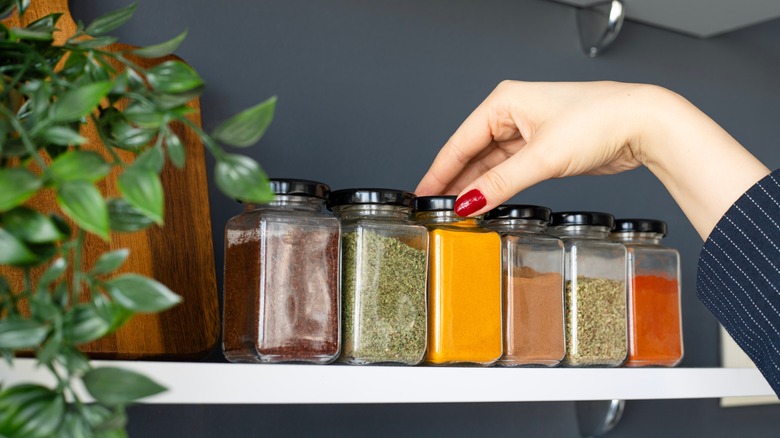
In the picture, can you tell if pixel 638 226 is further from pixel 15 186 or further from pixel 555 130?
pixel 15 186

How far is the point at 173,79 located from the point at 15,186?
127mm

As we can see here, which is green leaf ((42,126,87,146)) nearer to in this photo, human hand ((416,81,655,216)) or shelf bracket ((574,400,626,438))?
human hand ((416,81,655,216))

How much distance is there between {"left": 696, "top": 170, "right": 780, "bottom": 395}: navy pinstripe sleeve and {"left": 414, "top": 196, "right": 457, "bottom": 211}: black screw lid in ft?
0.92

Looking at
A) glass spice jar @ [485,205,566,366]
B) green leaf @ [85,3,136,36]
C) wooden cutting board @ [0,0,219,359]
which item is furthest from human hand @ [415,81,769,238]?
green leaf @ [85,3,136,36]

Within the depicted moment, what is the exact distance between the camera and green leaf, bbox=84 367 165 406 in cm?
43

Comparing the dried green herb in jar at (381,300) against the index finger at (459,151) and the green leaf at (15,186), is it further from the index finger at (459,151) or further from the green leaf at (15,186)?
the green leaf at (15,186)

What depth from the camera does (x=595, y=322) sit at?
1012mm

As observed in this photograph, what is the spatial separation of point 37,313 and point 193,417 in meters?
0.62

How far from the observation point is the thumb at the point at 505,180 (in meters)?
0.85

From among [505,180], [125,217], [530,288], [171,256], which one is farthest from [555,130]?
[125,217]

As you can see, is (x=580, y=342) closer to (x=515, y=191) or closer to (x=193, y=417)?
(x=515, y=191)

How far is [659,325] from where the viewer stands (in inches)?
42.4

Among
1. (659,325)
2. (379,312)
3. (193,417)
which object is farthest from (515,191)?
(193,417)

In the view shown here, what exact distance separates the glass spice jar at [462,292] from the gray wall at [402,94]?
26cm
